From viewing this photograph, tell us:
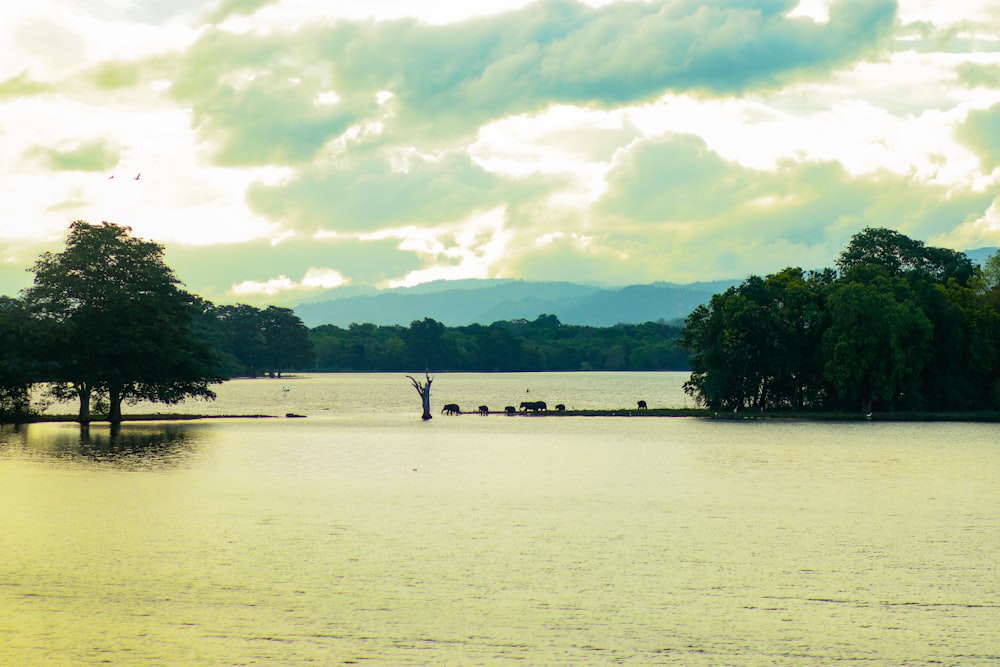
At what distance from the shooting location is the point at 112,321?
276ft

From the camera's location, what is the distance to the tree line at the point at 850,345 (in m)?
97.1

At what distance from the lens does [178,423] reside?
94688 mm

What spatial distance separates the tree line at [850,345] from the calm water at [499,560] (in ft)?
132

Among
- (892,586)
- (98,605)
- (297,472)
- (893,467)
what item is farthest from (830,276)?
(98,605)

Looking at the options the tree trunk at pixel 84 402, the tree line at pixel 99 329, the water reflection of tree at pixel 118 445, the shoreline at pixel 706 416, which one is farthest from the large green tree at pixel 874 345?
the tree trunk at pixel 84 402

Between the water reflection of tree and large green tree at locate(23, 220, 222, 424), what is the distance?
420 cm

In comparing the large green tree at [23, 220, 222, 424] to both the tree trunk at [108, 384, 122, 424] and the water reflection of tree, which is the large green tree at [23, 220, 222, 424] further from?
the water reflection of tree

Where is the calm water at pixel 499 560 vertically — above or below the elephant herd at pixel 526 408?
below

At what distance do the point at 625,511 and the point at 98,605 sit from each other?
20.5 meters

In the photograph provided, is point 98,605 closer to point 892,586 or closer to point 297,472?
point 892,586

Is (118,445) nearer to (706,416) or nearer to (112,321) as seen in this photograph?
(112,321)

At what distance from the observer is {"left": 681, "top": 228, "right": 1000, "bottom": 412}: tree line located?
97.1m

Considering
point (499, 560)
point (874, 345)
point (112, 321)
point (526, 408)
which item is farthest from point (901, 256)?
point (499, 560)

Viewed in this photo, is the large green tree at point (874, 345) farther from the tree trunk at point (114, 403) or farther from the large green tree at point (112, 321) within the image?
the tree trunk at point (114, 403)
